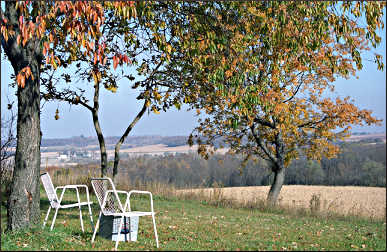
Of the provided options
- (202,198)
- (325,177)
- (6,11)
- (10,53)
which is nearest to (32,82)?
(10,53)

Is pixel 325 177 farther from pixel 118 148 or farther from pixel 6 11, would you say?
pixel 6 11

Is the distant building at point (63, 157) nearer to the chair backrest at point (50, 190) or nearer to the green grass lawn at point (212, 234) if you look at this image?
the green grass lawn at point (212, 234)

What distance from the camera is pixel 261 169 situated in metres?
21.9

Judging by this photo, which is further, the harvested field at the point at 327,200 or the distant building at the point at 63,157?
Answer: the distant building at the point at 63,157

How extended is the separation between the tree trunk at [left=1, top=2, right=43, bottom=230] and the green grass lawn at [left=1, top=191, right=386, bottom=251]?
0.32m

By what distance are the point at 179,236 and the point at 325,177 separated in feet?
55.5

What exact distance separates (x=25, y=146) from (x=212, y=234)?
3426 millimetres

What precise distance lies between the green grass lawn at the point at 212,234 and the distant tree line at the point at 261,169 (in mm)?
7104

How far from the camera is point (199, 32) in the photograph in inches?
335

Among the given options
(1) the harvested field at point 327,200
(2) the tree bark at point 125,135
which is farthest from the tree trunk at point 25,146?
(1) the harvested field at point 327,200

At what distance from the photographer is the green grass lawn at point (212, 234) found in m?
6.23

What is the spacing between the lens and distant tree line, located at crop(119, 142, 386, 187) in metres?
19.9

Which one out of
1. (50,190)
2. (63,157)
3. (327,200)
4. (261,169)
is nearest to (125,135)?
(50,190)

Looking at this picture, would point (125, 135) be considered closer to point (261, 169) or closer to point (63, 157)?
point (63, 157)
